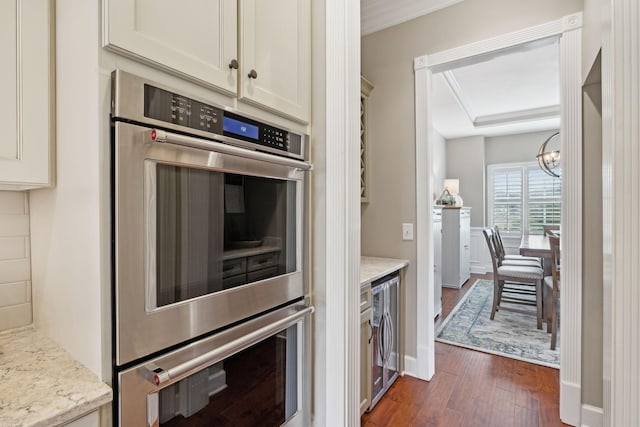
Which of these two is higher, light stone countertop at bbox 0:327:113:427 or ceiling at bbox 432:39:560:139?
ceiling at bbox 432:39:560:139

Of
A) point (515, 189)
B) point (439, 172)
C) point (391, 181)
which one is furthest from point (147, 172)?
point (515, 189)

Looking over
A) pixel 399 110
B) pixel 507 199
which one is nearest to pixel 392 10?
→ pixel 399 110

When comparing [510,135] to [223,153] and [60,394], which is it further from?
[60,394]

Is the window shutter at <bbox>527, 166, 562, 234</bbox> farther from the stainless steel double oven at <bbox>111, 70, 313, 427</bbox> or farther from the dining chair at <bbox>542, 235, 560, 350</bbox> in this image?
the stainless steel double oven at <bbox>111, 70, 313, 427</bbox>

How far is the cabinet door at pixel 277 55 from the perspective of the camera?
1028mm

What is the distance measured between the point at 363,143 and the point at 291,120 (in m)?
1.47

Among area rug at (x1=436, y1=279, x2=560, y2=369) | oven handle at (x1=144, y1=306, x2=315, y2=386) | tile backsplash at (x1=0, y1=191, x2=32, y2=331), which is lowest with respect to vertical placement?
area rug at (x1=436, y1=279, x2=560, y2=369)

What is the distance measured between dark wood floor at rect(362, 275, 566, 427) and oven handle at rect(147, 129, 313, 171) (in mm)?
1694

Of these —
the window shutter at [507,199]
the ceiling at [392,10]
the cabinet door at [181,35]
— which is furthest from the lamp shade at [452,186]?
the cabinet door at [181,35]

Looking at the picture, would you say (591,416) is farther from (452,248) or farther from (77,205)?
(452,248)

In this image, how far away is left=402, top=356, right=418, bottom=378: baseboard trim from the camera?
2.39 meters

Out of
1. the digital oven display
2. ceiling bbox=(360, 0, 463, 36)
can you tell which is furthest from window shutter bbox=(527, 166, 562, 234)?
the digital oven display

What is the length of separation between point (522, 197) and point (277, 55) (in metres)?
6.64

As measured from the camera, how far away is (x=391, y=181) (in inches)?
99.3
